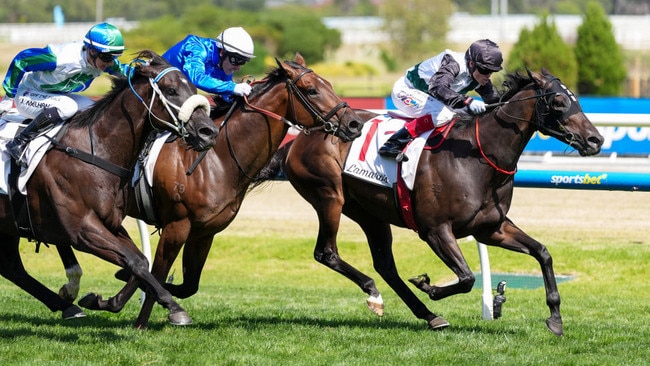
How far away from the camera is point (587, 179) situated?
859 centimetres

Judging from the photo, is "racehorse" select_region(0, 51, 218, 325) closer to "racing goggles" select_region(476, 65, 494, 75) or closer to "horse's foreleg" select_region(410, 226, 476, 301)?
"horse's foreleg" select_region(410, 226, 476, 301)

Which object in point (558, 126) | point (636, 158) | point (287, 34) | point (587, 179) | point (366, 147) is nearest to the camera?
point (558, 126)

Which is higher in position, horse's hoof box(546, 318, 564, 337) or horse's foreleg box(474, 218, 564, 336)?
horse's foreleg box(474, 218, 564, 336)

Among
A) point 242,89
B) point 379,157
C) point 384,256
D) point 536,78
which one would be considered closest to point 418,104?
point 379,157

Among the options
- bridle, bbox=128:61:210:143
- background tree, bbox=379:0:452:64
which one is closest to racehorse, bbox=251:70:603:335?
bridle, bbox=128:61:210:143

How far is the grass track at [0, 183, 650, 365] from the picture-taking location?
251 inches

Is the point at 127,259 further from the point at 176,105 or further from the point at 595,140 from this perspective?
the point at 595,140

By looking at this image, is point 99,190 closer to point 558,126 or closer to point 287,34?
point 558,126

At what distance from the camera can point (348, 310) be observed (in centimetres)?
852

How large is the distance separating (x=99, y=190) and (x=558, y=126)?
3.06 m

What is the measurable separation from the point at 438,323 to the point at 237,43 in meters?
2.43

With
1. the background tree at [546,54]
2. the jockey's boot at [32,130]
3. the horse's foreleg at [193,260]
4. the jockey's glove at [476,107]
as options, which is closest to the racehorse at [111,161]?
the jockey's boot at [32,130]

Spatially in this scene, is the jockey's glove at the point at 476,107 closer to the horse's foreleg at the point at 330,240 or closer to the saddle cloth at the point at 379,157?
the saddle cloth at the point at 379,157

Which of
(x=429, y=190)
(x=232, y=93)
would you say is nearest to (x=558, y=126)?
(x=429, y=190)
